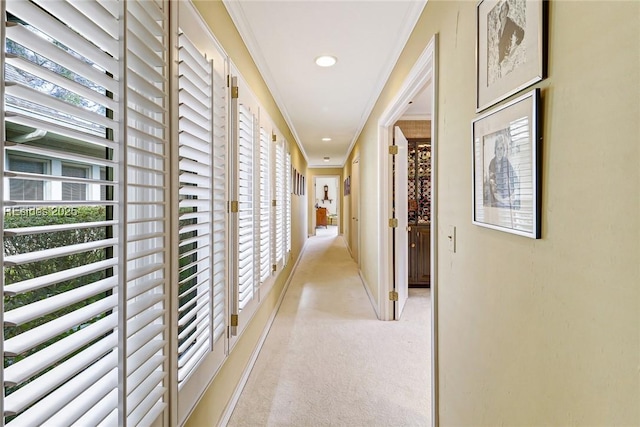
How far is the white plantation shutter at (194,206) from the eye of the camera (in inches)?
50.3

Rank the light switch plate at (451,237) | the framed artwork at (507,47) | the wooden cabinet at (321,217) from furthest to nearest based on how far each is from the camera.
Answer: the wooden cabinet at (321,217) < the light switch plate at (451,237) < the framed artwork at (507,47)

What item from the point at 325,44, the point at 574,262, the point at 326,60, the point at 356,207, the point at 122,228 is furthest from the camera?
the point at 356,207

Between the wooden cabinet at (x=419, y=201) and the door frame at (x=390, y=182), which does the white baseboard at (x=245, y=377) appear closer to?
the door frame at (x=390, y=182)

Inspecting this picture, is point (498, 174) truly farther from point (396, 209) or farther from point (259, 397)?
point (396, 209)

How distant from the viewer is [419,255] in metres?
4.53

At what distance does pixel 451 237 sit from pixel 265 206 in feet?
6.04

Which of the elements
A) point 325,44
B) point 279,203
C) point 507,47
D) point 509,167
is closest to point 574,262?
point 509,167

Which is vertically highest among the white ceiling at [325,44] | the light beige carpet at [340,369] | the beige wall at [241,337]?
the white ceiling at [325,44]

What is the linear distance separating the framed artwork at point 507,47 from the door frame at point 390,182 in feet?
1.69

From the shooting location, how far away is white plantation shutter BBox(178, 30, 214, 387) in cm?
128

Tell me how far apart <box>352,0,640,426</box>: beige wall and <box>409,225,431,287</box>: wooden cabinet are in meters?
3.30

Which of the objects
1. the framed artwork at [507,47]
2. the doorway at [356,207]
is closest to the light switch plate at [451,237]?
the framed artwork at [507,47]

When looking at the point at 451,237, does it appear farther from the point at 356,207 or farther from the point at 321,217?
the point at 321,217

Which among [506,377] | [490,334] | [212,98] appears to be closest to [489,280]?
[490,334]
